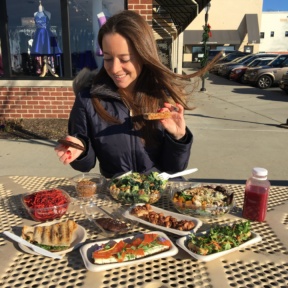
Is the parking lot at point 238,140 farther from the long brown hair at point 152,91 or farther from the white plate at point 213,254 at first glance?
the white plate at point 213,254

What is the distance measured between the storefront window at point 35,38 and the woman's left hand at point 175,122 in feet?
19.6

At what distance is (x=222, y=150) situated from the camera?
6.04m

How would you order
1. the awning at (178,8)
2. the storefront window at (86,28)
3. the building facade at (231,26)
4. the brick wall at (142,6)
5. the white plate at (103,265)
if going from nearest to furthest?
the white plate at (103,265) → the brick wall at (142,6) → the storefront window at (86,28) → the awning at (178,8) → the building facade at (231,26)

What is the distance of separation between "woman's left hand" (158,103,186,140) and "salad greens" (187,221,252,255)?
709 mm

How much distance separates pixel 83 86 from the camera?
2412 millimetres

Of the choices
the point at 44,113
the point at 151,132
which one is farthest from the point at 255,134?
the point at 151,132

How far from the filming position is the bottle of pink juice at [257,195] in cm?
167

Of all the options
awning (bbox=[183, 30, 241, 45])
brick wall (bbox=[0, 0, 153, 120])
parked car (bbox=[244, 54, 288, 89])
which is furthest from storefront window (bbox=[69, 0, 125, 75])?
awning (bbox=[183, 30, 241, 45])

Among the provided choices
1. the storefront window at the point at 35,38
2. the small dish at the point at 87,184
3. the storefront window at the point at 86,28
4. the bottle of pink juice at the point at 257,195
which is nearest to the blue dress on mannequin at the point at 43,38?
the storefront window at the point at 35,38

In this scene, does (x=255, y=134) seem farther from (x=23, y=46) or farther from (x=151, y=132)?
(x=23, y=46)

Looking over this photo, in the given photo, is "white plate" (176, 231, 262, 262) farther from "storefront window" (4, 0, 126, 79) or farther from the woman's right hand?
"storefront window" (4, 0, 126, 79)

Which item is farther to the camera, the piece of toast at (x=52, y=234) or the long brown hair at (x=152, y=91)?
the long brown hair at (x=152, y=91)

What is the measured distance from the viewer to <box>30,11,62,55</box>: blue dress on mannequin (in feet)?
24.0

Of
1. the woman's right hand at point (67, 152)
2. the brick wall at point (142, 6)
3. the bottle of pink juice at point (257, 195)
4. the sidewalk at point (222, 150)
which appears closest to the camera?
the bottle of pink juice at point (257, 195)
